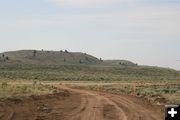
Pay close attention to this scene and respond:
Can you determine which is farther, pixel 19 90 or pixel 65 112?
pixel 19 90

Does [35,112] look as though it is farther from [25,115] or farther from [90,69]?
[90,69]

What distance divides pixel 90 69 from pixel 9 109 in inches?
4169

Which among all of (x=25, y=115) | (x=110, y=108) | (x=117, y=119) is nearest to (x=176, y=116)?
(x=117, y=119)

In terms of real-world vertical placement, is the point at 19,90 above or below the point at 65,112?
above

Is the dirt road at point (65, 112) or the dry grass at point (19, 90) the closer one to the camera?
the dirt road at point (65, 112)

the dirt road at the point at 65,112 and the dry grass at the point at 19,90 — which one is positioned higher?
the dry grass at the point at 19,90

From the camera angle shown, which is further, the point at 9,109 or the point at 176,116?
the point at 9,109

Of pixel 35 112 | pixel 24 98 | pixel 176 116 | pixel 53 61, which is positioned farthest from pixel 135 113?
pixel 53 61

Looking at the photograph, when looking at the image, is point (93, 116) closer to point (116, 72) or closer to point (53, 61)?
point (116, 72)

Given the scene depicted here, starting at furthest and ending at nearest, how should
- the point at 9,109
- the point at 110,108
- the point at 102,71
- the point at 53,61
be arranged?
the point at 53,61
the point at 102,71
the point at 110,108
the point at 9,109

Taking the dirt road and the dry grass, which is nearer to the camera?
the dirt road

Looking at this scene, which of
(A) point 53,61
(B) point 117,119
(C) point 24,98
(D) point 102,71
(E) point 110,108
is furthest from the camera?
(A) point 53,61

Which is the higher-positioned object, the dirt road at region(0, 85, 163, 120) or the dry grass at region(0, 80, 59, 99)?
the dry grass at region(0, 80, 59, 99)

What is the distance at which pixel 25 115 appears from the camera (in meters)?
22.7
